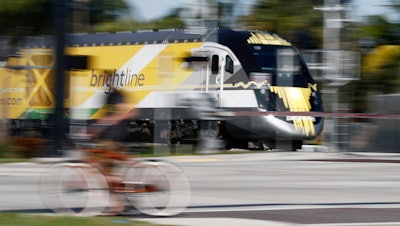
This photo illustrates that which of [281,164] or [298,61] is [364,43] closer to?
[298,61]

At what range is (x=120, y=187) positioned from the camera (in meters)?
11.8

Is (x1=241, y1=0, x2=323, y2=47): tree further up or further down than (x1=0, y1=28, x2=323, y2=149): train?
further up

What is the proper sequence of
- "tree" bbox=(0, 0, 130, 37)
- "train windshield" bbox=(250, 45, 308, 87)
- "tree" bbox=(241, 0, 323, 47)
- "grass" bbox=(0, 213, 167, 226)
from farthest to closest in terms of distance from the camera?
"tree" bbox=(241, 0, 323, 47) → "tree" bbox=(0, 0, 130, 37) → "train windshield" bbox=(250, 45, 308, 87) → "grass" bbox=(0, 213, 167, 226)

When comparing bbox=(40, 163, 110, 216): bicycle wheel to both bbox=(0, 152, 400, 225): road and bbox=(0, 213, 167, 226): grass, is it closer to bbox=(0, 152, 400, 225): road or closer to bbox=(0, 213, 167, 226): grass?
bbox=(0, 213, 167, 226): grass

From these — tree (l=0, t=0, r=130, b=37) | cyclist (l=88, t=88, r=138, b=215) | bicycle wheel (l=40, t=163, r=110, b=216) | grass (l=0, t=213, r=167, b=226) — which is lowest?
grass (l=0, t=213, r=167, b=226)

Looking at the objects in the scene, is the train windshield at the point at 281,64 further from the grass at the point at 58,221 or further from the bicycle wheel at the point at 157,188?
the grass at the point at 58,221

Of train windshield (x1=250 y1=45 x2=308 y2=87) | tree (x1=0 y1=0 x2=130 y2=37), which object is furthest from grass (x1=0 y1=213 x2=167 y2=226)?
tree (x1=0 y1=0 x2=130 y2=37)

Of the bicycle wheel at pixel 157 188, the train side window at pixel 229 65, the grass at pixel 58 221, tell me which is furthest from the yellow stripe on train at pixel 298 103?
the grass at pixel 58 221

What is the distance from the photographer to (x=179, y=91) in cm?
3108

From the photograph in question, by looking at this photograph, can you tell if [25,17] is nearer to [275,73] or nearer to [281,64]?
[281,64]

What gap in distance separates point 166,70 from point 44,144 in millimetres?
5595

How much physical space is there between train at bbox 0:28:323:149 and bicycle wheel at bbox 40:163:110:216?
683 inches

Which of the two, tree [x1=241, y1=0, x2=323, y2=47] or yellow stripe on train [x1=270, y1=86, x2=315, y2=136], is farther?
tree [x1=241, y1=0, x2=323, y2=47]

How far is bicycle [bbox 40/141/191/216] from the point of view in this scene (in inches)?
462
